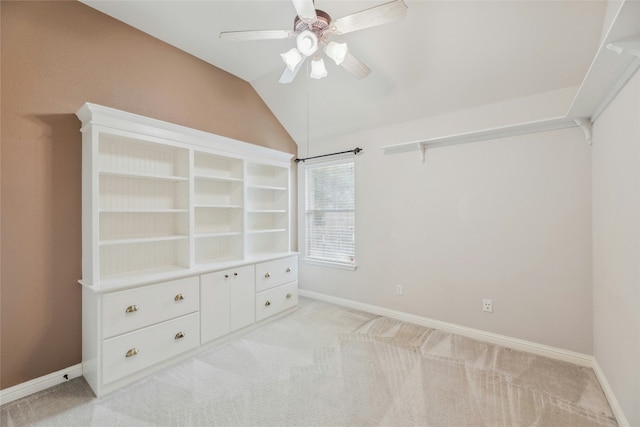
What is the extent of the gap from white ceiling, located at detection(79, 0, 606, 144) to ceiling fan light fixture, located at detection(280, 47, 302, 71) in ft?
2.18

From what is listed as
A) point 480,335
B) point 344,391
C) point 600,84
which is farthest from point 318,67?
point 480,335

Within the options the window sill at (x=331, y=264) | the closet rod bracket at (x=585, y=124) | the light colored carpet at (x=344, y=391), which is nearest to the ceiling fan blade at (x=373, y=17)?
the closet rod bracket at (x=585, y=124)

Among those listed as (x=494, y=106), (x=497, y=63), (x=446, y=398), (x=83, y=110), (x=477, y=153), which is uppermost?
(x=497, y=63)

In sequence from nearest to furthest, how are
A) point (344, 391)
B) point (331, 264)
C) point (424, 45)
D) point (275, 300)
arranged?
point (344, 391) → point (424, 45) → point (275, 300) → point (331, 264)

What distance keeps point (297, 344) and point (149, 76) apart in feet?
9.97

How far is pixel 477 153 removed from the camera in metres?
2.80

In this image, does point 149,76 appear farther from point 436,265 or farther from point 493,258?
point 493,258

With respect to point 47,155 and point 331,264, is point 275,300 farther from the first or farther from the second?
point 47,155

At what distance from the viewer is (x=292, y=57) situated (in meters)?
1.91

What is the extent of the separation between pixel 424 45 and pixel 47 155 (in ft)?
10.7

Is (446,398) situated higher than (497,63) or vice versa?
(497,63)

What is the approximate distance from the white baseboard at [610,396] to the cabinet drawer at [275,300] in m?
Answer: 2.89

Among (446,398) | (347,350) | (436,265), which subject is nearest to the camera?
(446,398)

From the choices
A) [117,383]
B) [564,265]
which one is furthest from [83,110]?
[564,265]
